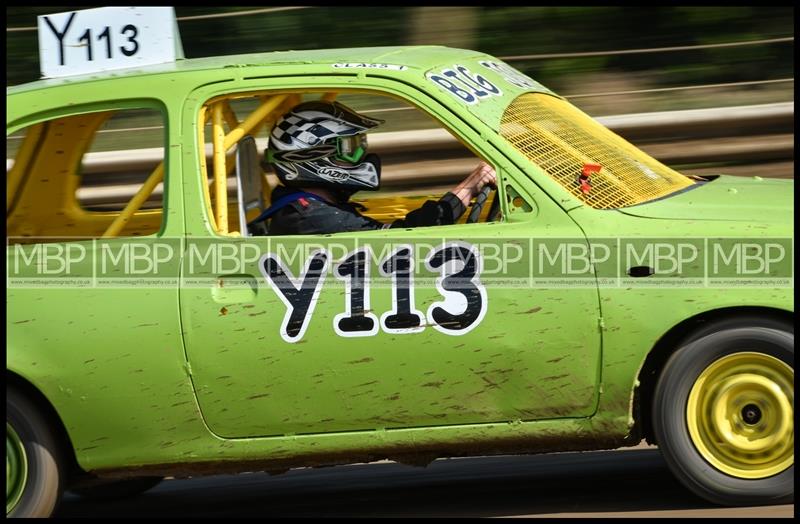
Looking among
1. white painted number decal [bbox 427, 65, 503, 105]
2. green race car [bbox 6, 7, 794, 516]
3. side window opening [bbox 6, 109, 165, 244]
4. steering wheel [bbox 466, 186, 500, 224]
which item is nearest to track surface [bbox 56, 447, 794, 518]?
green race car [bbox 6, 7, 794, 516]

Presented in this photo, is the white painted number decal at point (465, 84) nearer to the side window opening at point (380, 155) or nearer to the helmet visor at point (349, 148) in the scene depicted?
the side window opening at point (380, 155)

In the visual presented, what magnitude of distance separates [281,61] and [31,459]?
1757mm

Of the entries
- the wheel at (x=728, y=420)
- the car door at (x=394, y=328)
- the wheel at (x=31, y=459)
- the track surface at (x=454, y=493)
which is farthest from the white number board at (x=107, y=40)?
the wheel at (x=728, y=420)

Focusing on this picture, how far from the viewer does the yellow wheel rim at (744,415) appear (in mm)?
4613

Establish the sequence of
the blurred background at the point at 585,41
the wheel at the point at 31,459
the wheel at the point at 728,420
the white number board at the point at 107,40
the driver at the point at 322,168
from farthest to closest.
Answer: the blurred background at the point at 585,41 → the white number board at the point at 107,40 → the driver at the point at 322,168 → the wheel at the point at 31,459 → the wheel at the point at 728,420

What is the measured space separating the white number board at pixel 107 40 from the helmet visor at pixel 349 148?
0.75 m

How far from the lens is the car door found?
4672 millimetres

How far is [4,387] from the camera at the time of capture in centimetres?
503

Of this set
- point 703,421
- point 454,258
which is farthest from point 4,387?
point 703,421

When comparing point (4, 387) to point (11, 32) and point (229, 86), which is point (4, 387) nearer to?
point (229, 86)

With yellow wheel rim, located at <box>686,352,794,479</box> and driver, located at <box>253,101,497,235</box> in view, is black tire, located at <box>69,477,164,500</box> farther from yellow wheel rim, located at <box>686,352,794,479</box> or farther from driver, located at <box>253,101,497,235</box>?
yellow wheel rim, located at <box>686,352,794,479</box>

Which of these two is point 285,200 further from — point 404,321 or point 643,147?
point 643,147

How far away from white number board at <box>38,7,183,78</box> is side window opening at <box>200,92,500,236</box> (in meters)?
0.37

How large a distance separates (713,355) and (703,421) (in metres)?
0.25
